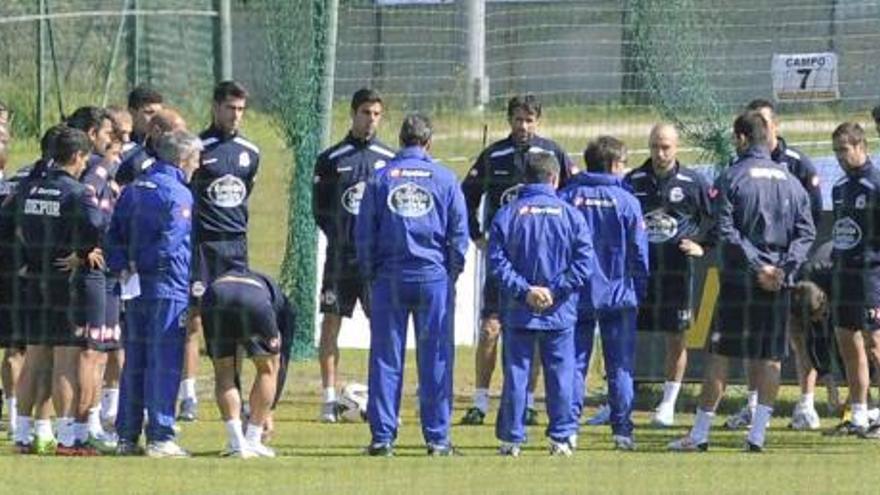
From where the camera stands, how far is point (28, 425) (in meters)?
14.4

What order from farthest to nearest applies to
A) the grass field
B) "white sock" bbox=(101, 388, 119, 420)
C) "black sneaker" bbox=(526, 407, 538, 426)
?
"black sneaker" bbox=(526, 407, 538, 426), "white sock" bbox=(101, 388, 119, 420), the grass field

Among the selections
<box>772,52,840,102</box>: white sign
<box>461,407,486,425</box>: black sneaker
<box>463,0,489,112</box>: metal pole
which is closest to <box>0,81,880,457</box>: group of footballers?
<box>461,407,486,425</box>: black sneaker

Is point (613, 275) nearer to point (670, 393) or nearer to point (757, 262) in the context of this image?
point (757, 262)

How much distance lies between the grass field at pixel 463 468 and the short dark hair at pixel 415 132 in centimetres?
185

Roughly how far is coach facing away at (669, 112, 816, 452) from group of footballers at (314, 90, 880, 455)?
0.03 ft

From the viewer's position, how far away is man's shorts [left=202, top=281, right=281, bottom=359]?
45.2 feet

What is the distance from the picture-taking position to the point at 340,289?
16.2m

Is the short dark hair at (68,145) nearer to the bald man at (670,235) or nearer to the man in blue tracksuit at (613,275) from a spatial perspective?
the man in blue tracksuit at (613,275)

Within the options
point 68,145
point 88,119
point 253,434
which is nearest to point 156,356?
point 253,434

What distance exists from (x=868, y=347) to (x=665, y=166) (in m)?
1.78

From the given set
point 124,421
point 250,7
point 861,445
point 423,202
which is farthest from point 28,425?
point 250,7

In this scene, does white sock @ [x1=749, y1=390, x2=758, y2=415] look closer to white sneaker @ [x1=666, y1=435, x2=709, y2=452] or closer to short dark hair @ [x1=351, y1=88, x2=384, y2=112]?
white sneaker @ [x1=666, y1=435, x2=709, y2=452]

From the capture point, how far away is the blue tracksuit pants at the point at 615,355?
14.7 meters

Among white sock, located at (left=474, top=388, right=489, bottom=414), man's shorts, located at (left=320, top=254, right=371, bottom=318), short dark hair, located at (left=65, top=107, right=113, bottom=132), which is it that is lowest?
white sock, located at (left=474, top=388, right=489, bottom=414)
